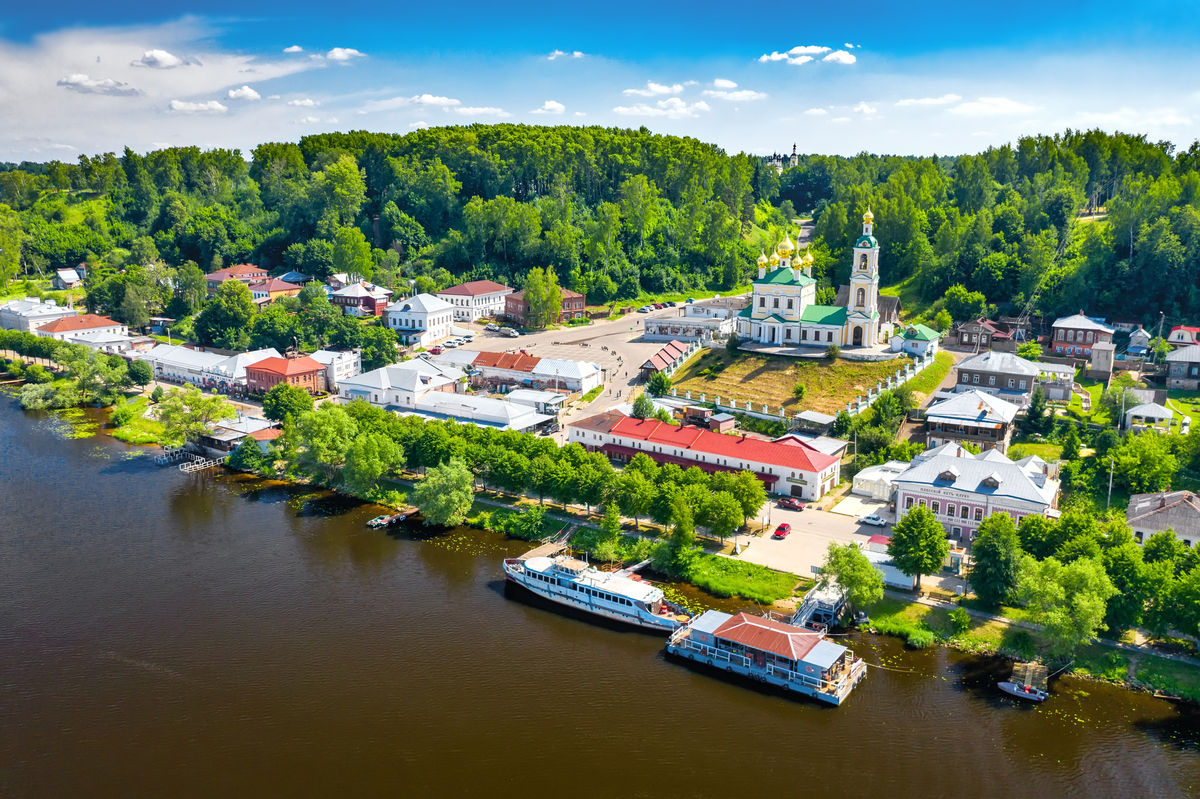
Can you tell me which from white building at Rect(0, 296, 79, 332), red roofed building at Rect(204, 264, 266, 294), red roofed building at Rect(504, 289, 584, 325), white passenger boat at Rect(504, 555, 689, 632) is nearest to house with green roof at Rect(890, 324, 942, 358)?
white passenger boat at Rect(504, 555, 689, 632)

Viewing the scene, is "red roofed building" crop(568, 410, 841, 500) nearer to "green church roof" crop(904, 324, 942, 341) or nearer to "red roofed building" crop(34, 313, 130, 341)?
"green church roof" crop(904, 324, 942, 341)

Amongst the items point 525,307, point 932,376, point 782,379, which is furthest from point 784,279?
point 525,307

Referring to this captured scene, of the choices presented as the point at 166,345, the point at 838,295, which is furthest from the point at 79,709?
the point at 838,295

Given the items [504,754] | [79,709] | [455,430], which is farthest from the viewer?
[455,430]

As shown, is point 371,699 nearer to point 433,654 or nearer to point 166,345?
point 433,654

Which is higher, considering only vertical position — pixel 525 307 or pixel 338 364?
pixel 525 307

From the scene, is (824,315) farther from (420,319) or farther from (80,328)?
(80,328)
